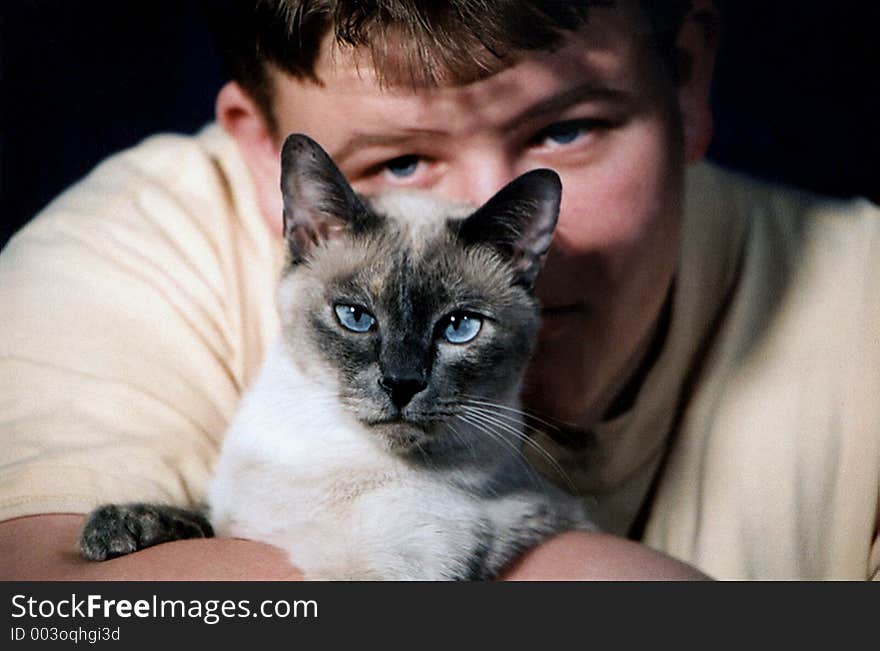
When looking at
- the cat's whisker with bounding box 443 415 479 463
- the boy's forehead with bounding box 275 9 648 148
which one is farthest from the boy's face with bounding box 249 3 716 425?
the cat's whisker with bounding box 443 415 479 463

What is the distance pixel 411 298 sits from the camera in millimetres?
995

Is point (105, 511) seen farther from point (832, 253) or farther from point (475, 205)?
point (832, 253)

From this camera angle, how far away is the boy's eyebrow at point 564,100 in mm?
1107

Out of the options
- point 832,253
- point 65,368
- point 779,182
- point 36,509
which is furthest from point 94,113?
point 832,253

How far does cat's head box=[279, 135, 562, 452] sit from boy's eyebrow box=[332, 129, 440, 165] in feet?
0.29

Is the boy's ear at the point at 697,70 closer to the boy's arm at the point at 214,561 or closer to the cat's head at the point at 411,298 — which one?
the cat's head at the point at 411,298

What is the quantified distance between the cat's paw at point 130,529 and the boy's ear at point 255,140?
1.47 feet

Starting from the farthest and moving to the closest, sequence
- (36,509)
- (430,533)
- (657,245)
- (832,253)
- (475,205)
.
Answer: (832,253) → (657,245) → (475,205) → (36,509) → (430,533)

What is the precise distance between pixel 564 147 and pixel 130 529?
0.70 meters

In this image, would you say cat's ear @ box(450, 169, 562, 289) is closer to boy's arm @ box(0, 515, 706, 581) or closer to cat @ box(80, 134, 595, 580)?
cat @ box(80, 134, 595, 580)

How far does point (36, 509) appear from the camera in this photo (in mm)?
1035

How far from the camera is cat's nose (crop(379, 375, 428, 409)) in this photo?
931mm

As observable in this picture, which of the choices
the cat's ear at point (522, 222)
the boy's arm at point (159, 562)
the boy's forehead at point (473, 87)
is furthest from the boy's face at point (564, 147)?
the boy's arm at point (159, 562)
